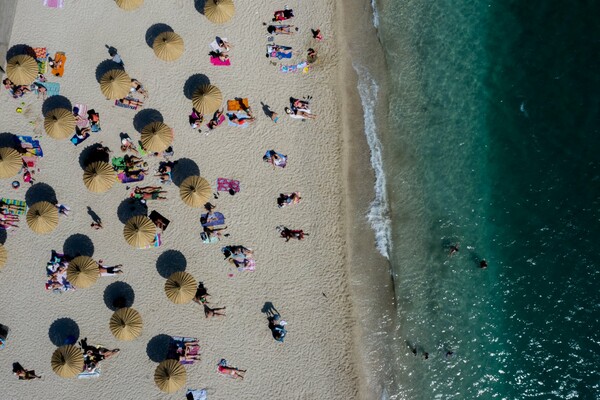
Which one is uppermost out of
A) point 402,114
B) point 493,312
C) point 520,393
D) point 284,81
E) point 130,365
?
point 284,81

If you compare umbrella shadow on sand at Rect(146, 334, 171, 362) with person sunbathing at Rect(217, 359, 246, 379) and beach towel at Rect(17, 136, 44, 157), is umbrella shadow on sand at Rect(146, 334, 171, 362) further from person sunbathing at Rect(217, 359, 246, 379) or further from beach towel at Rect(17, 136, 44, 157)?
beach towel at Rect(17, 136, 44, 157)

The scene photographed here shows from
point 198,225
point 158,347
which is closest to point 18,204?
point 198,225

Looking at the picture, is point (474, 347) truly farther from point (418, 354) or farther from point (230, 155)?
point (230, 155)

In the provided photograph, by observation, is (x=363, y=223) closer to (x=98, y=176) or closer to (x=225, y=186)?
(x=225, y=186)

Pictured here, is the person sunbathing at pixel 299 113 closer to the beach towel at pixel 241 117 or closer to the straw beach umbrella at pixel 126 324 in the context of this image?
the beach towel at pixel 241 117

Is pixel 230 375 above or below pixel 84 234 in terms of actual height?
below

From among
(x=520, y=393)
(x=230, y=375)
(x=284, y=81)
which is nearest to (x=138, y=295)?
(x=230, y=375)
